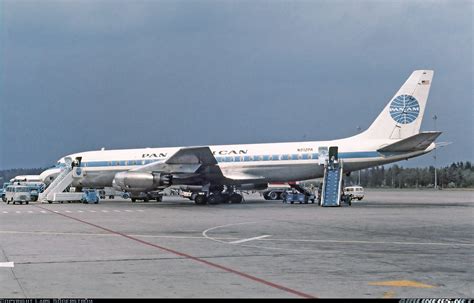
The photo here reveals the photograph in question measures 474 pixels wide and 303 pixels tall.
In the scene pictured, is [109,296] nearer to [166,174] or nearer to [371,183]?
[166,174]

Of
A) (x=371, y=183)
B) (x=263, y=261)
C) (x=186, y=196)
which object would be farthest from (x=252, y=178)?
(x=371, y=183)

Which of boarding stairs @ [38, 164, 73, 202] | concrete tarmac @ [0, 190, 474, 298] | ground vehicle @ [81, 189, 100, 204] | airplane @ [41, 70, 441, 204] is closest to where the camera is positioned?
concrete tarmac @ [0, 190, 474, 298]

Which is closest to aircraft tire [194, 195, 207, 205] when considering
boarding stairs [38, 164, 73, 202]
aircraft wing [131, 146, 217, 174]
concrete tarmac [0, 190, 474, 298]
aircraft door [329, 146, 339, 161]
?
aircraft wing [131, 146, 217, 174]

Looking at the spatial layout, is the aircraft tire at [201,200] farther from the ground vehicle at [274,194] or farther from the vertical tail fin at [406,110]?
the ground vehicle at [274,194]

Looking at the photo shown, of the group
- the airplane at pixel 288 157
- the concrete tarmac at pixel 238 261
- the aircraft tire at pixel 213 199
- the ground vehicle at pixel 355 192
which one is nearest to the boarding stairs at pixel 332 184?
the airplane at pixel 288 157

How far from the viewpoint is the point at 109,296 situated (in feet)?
31.3

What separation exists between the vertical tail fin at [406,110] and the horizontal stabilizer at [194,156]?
11396 mm

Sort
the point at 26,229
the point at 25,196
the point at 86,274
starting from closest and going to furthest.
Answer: the point at 86,274 → the point at 26,229 → the point at 25,196

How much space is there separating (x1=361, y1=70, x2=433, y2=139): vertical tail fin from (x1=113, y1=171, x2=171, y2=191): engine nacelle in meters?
14.9

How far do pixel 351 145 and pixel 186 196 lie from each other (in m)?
25.7

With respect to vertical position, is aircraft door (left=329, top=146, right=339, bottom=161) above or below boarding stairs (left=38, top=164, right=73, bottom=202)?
above

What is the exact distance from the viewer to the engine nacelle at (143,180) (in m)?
43.4

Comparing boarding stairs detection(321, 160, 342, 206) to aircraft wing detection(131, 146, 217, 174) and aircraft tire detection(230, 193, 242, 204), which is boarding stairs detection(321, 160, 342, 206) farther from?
aircraft tire detection(230, 193, 242, 204)

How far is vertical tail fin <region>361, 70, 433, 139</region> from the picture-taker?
43031 mm
